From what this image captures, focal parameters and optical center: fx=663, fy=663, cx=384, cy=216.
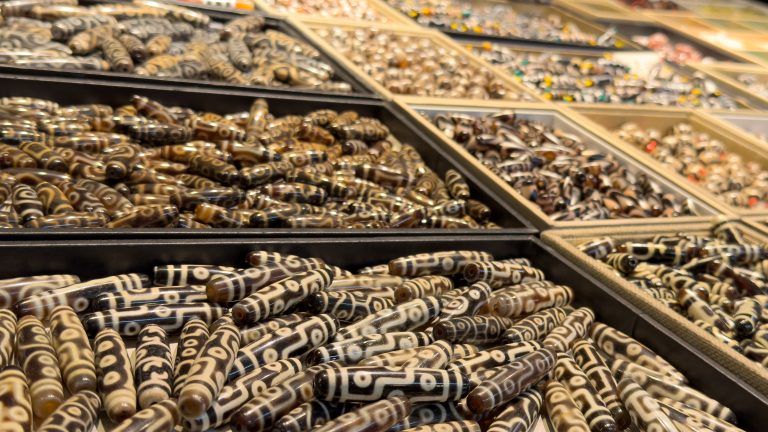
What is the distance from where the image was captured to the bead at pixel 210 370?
1243mm

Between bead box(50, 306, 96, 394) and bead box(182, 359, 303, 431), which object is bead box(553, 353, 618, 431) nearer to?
bead box(182, 359, 303, 431)

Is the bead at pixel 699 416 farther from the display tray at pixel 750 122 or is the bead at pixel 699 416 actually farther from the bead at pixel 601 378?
the display tray at pixel 750 122

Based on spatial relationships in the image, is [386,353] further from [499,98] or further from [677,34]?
[677,34]

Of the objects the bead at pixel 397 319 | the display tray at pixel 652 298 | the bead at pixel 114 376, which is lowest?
the display tray at pixel 652 298

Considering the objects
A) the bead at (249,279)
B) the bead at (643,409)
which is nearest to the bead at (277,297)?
the bead at (249,279)

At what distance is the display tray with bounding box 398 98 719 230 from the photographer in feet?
7.79

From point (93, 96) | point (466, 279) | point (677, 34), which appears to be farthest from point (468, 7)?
point (466, 279)

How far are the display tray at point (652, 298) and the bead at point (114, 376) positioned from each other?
136 cm

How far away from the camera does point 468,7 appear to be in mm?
5547

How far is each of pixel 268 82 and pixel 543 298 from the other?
1706 mm

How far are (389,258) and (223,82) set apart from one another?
132 cm

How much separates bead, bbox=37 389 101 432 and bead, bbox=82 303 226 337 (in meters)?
0.24

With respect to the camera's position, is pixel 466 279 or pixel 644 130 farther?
pixel 644 130

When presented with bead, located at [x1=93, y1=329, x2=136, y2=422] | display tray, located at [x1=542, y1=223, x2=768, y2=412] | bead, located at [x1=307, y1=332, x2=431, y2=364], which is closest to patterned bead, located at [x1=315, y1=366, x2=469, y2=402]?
bead, located at [x1=307, y1=332, x2=431, y2=364]
